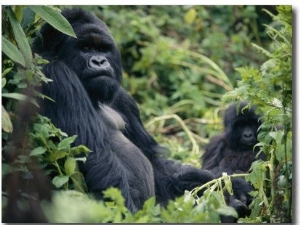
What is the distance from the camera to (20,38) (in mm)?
3322

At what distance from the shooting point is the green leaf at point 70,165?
Answer: 130 inches

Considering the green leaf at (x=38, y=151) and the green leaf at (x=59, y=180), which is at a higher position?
the green leaf at (x=38, y=151)

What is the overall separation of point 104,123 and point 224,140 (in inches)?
71.6

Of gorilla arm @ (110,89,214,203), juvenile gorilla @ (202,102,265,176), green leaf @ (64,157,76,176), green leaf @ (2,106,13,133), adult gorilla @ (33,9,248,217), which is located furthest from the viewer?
juvenile gorilla @ (202,102,265,176)

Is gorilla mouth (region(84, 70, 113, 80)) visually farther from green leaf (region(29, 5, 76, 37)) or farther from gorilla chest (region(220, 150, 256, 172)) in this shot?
gorilla chest (region(220, 150, 256, 172))

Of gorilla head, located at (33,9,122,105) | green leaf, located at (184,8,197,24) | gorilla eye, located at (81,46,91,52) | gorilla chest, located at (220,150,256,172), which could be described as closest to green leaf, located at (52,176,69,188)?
gorilla head, located at (33,9,122,105)

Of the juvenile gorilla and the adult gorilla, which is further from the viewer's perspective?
the juvenile gorilla

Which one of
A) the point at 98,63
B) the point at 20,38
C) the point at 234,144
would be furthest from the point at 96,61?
the point at 234,144

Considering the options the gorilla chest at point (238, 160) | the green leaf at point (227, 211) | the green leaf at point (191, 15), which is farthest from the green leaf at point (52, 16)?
the green leaf at point (191, 15)

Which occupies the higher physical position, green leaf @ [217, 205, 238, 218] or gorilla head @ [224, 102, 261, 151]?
green leaf @ [217, 205, 238, 218]

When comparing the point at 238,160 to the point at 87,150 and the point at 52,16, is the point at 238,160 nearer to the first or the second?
the point at 87,150

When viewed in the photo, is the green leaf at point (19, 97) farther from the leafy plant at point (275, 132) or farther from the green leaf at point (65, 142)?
the leafy plant at point (275, 132)

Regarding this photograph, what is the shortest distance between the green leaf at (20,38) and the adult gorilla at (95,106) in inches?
9.6

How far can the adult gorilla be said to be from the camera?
3529 millimetres
